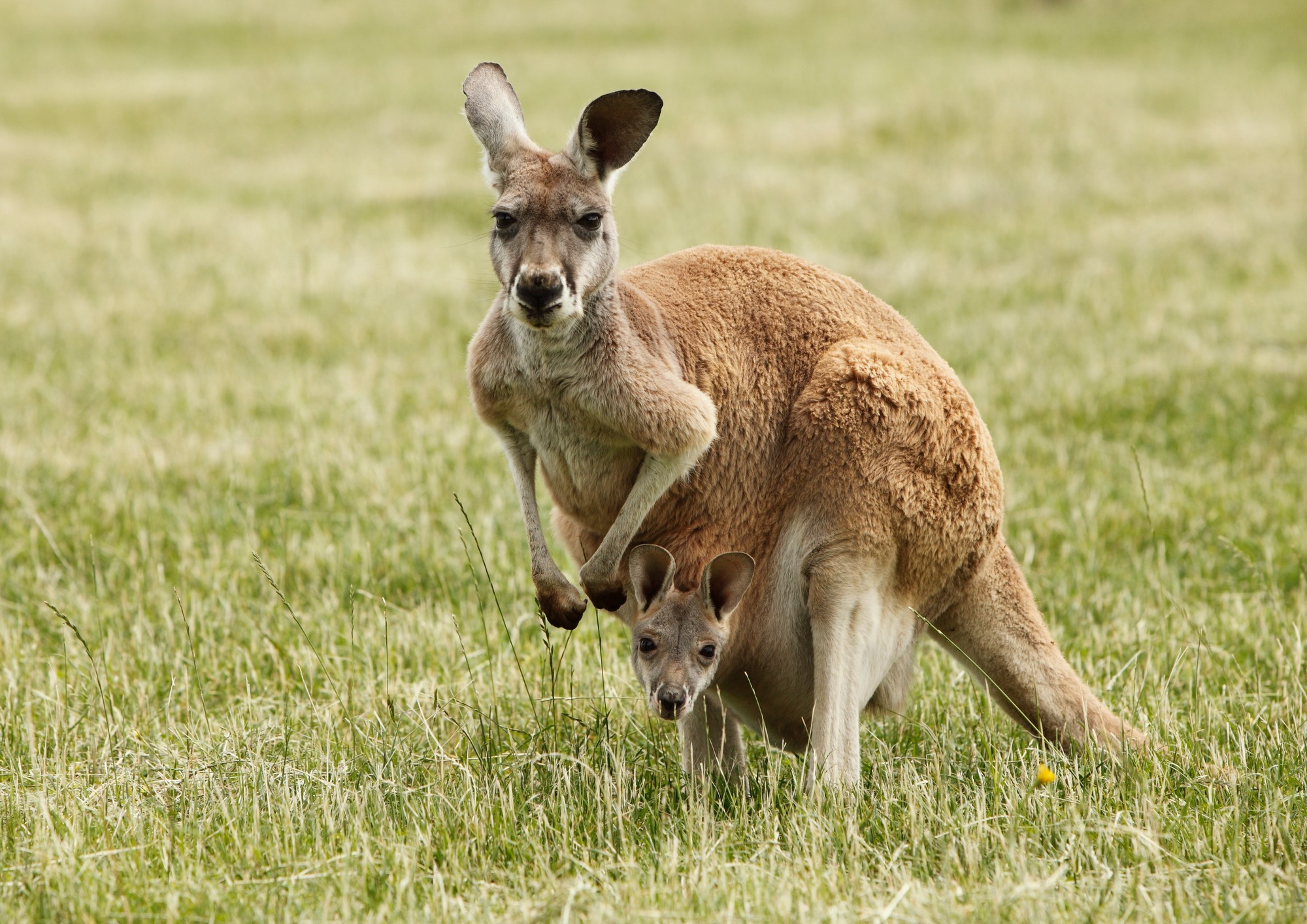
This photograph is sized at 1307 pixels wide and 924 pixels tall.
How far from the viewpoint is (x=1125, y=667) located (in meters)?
3.95

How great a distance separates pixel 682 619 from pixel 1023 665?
868mm

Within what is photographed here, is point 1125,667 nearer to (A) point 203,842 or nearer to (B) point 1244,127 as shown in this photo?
(A) point 203,842

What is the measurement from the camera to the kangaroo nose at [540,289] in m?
2.85

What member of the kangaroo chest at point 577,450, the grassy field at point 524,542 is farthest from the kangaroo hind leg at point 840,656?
the kangaroo chest at point 577,450

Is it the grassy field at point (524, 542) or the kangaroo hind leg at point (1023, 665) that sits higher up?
the kangaroo hind leg at point (1023, 665)

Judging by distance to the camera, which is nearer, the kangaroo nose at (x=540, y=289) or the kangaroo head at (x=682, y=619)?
the kangaroo nose at (x=540, y=289)

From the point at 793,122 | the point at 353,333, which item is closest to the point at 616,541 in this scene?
the point at 353,333

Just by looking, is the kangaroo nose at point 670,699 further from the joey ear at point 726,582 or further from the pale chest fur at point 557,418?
the pale chest fur at point 557,418

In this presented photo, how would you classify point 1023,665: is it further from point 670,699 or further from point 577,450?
point 577,450

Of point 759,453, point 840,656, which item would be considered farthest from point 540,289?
point 840,656

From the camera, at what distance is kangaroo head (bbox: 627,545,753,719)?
3139 mm

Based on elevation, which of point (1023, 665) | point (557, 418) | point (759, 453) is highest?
point (557, 418)

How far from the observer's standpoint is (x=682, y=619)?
3.19 metres

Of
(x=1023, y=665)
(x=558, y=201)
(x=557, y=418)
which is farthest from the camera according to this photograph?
(x=1023, y=665)
